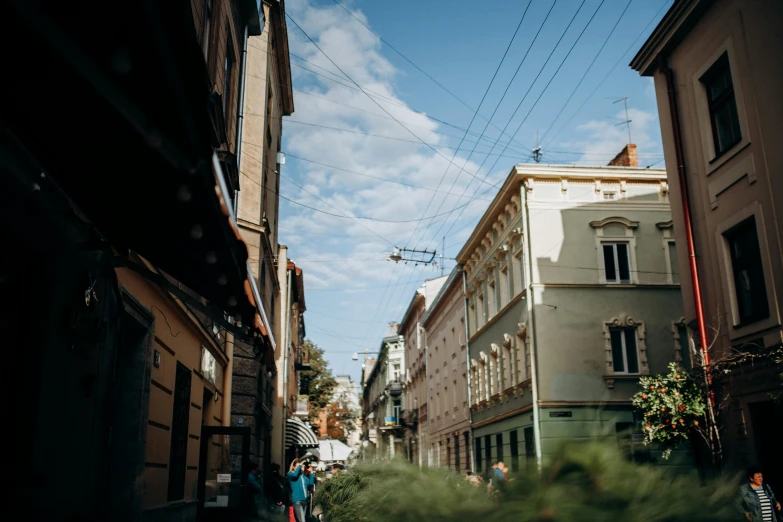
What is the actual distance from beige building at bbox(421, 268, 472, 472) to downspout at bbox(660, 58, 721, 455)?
16552 millimetres

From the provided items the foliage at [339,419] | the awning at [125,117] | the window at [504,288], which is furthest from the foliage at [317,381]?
the awning at [125,117]

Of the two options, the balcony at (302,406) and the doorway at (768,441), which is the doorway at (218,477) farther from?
the balcony at (302,406)

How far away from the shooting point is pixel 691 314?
1298 centimetres

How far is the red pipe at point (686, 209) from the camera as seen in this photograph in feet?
40.8

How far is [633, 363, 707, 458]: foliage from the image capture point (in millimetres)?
12047

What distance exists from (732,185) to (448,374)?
2476cm

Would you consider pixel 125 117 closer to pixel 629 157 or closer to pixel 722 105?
pixel 722 105

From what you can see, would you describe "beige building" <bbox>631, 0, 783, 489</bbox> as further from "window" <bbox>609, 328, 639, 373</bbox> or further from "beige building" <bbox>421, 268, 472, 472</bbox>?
"beige building" <bbox>421, 268, 472, 472</bbox>

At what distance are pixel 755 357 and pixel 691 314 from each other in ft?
7.34

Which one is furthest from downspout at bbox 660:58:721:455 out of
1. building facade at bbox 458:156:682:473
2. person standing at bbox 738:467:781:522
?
building facade at bbox 458:156:682:473

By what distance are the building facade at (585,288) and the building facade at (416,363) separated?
791 inches

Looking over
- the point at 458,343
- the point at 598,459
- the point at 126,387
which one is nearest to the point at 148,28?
the point at 598,459

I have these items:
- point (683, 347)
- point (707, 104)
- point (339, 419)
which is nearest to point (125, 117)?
point (707, 104)

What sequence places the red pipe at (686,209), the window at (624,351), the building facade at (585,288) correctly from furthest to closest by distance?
the window at (624,351)
the building facade at (585,288)
the red pipe at (686,209)
